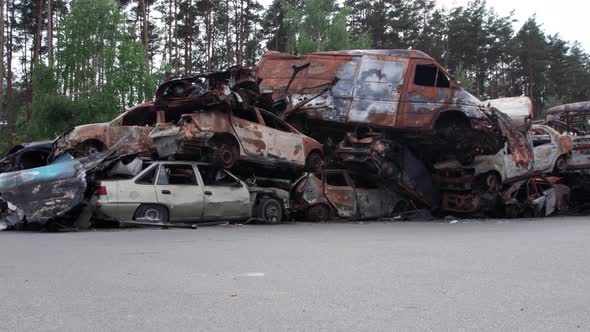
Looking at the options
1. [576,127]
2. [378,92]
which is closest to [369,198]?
[378,92]

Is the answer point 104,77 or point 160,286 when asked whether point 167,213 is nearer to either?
point 160,286

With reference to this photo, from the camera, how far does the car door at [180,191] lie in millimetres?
10734

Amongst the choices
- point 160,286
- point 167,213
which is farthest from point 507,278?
point 167,213

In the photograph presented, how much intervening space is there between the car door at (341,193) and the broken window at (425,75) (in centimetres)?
344

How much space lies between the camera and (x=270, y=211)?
12727 mm

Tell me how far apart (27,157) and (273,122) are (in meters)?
6.68

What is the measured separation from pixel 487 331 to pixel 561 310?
3.40ft

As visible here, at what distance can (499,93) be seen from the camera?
5559cm

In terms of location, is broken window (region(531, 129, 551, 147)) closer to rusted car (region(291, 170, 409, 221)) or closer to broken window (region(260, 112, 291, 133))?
rusted car (region(291, 170, 409, 221))

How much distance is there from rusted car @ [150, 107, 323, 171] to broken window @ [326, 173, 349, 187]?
0.52 meters

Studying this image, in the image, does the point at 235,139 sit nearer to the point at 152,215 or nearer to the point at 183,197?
the point at 183,197

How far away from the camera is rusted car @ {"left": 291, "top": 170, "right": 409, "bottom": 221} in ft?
45.0

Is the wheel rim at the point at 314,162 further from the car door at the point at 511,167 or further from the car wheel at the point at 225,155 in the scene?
the car door at the point at 511,167

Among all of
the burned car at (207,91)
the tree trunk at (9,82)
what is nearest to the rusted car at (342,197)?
the burned car at (207,91)
